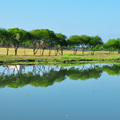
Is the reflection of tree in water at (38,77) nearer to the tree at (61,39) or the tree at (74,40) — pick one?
the tree at (61,39)

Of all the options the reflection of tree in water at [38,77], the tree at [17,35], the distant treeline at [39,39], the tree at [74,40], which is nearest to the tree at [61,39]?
the distant treeline at [39,39]

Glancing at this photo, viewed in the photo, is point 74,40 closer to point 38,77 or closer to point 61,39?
point 61,39

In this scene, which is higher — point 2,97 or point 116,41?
point 116,41

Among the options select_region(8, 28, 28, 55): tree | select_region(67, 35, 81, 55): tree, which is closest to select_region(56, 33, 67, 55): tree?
select_region(67, 35, 81, 55): tree

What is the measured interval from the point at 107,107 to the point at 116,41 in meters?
121

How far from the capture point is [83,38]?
113938mm

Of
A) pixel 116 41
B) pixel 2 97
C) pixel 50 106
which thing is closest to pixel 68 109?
pixel 50 106

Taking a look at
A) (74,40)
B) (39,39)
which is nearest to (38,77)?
(39,39)

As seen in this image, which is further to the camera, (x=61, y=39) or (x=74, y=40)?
(x=74, y=40)

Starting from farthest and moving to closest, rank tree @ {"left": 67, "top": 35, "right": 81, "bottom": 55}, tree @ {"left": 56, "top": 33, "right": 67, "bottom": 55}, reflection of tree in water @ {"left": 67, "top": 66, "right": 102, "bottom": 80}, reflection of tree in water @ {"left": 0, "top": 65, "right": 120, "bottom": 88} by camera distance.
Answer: tree @ {"left": 67, "top": 35, "right": 81, "bottom": 55}
tree @ {"left": 56, "top": 33, "right": 67, "bottom": 55}
reflection of tree in water @ {"left": 67, "top": 66, "right": 102, "bottom": 80}
reflection of tree in water @ {"left": 0, "top": 65, "right": 120, "bottom": 88}

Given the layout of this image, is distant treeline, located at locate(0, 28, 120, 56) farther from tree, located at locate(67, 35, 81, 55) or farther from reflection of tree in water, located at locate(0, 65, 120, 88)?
reflection of tree in water, located at locate(0, 65, 120, 88)

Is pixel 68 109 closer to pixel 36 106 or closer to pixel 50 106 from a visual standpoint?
pixel 50 106

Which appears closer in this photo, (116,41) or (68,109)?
(68,109)

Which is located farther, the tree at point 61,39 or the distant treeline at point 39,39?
the tree at point 61,39
